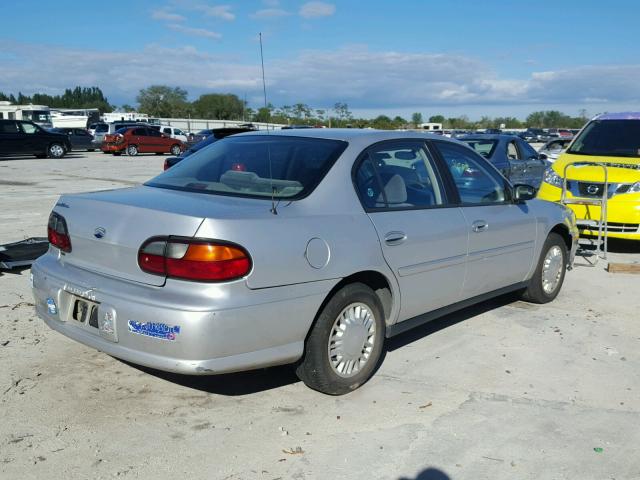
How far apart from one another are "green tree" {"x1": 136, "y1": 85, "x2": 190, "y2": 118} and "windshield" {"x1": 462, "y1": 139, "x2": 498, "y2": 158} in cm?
9374

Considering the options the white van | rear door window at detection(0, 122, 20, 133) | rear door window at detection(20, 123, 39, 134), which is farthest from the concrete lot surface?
the white van

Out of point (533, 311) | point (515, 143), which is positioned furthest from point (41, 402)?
point (515, 143)

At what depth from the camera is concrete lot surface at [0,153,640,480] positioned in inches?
130

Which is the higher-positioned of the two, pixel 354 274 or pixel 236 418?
pixel 354 274

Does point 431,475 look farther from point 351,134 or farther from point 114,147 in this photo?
point 114,147

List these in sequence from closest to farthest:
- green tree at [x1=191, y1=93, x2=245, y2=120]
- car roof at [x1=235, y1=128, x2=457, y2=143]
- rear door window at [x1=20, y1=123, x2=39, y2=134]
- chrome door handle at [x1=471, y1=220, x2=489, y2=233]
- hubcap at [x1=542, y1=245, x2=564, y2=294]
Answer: car roof at [x1=235, y1=128, x2=457, y2=143] → chrome door handle at [x1=471, y1=220, x2=489, y2=233] → hubcap at [x1=542, y1=245, x2=564, y2=294] → rear door window at [x1=20, y1=123, x2=39, y2=134] → green tree at [x1=191, y1=93, x2=245, y2=120]

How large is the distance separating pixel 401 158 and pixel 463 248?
0.81 metres

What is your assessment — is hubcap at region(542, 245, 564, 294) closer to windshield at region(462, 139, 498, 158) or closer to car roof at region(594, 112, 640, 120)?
car roof at region(594, 112, 640, 120)

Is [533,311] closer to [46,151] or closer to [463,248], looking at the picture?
[463,248]

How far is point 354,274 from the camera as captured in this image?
3.99 metres

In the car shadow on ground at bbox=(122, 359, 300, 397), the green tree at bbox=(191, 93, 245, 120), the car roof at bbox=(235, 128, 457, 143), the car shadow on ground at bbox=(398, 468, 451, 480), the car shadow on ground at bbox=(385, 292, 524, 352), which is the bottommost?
the car shadow on ground at bbox=(398, 468, 451, 480)

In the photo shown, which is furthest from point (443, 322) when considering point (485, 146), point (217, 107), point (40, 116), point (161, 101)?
point (161, 101)

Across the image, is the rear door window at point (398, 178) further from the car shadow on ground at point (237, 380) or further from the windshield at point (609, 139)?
the windshield at point (609, 139)

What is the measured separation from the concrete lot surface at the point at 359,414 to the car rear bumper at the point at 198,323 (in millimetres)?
433
